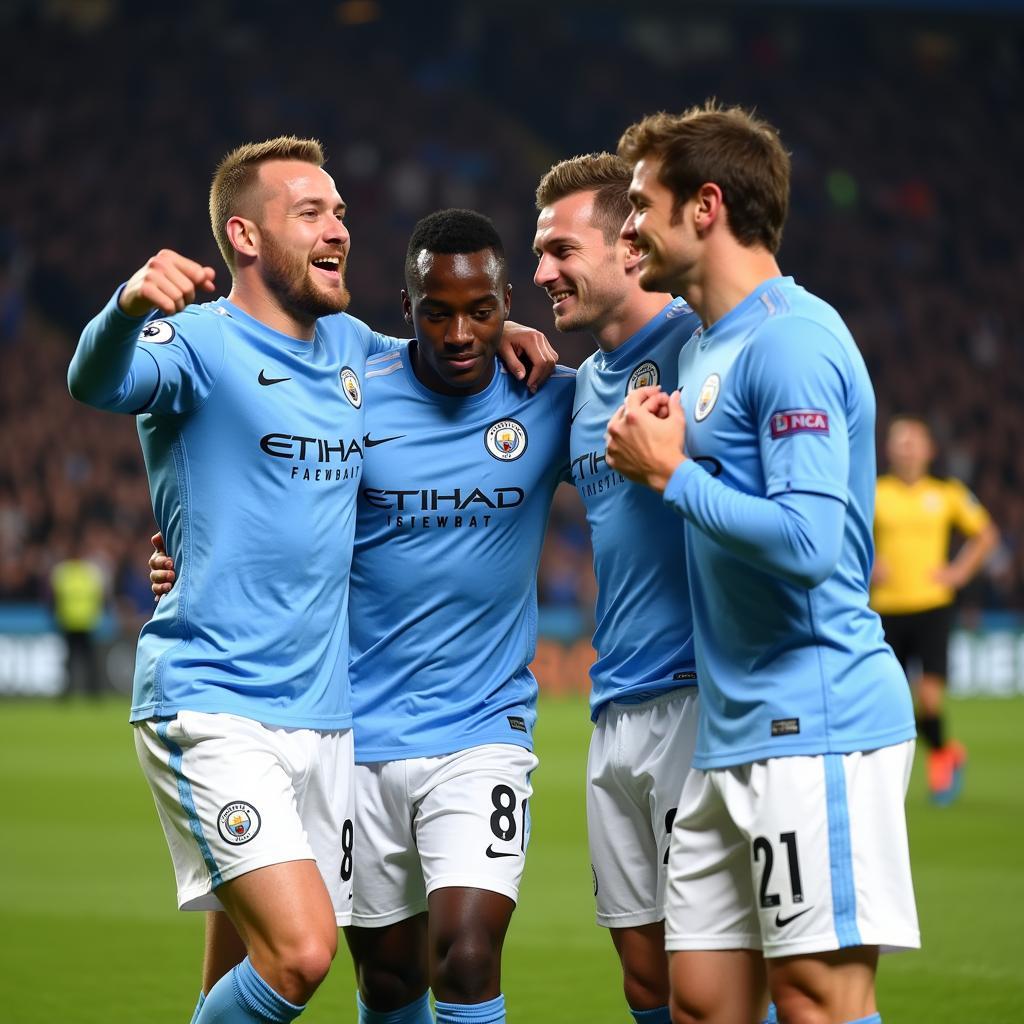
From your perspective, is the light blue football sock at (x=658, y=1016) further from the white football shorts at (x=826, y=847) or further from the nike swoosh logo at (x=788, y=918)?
the nike swoosh logo at (x=788, y=918)

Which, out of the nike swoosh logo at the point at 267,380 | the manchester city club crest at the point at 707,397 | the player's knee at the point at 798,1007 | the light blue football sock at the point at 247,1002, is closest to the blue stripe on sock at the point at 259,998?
the light blue football sock at the point at 247,1002

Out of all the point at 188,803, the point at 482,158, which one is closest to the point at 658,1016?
the point at 188,803

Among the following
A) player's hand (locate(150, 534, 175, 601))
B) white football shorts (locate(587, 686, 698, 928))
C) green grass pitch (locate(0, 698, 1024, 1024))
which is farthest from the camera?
green grass pitch (locate(0, 698, 1024, 1024))


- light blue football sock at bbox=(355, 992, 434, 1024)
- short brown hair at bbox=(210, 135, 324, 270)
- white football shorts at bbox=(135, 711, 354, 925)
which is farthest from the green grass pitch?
short brown hair at bbox=(210, 135, 324, 270)

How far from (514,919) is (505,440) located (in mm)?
3455

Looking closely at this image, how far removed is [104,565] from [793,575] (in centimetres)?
1802

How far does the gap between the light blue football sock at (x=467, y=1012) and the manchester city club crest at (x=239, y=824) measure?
69 cm

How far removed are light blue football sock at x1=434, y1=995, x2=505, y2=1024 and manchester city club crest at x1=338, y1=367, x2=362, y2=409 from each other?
5.21 ft

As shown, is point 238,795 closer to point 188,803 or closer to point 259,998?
point 188,803

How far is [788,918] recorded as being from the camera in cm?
318

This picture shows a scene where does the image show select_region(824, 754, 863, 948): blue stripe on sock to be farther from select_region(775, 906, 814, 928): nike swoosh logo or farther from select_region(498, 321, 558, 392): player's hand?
select_region(498, 321, 558, 392): player's hand

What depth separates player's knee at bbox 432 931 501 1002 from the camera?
393 centimetres

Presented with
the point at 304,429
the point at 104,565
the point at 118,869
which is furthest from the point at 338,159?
the point at 304,429

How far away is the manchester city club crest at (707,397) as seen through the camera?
132 inches
